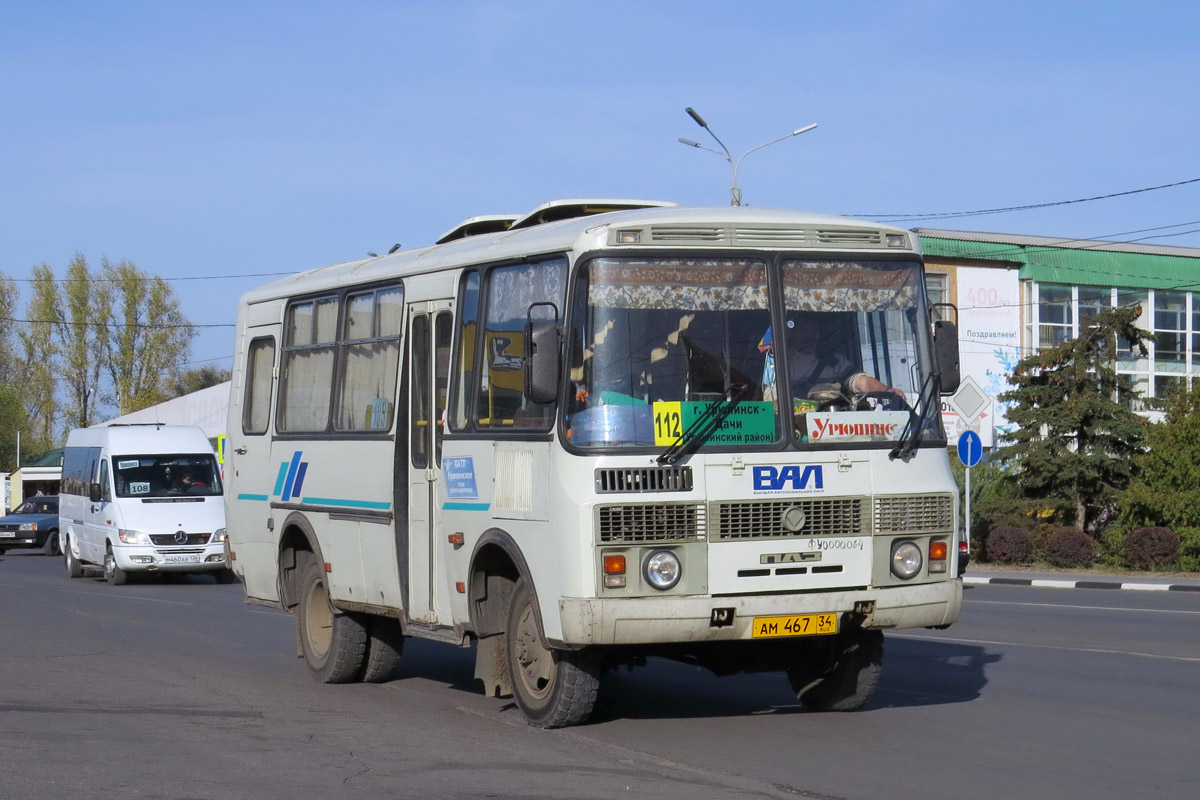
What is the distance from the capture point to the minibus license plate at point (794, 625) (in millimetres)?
8922

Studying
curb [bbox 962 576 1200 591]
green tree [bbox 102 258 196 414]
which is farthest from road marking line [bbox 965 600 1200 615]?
green tree [bbox 102 258 196 414]

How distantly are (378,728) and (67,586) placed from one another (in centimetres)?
1908

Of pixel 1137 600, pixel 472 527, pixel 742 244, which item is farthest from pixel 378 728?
pixel 1137 600

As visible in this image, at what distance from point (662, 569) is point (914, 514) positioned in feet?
5.35

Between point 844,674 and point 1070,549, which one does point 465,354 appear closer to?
point 844,674

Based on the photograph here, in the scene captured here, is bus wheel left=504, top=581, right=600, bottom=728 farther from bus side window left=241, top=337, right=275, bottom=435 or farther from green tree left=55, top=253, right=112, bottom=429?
green tree left=55, top=253, right=112, bottom=429

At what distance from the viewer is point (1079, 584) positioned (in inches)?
1005

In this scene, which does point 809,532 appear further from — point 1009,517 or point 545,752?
point 1009,517

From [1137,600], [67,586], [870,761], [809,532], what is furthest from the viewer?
[67,586]

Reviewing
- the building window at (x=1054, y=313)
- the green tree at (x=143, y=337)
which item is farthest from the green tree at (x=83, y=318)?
the building window at (x=1054, y=313)

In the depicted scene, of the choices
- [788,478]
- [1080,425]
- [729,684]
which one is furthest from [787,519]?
[1080,425]

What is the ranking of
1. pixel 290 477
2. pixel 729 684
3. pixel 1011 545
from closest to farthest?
pixel 729 684 → pixel 290 477 → pixel 1011 545

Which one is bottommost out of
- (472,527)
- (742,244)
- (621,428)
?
(472,527)

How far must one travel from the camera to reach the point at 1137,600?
21.7 meters
